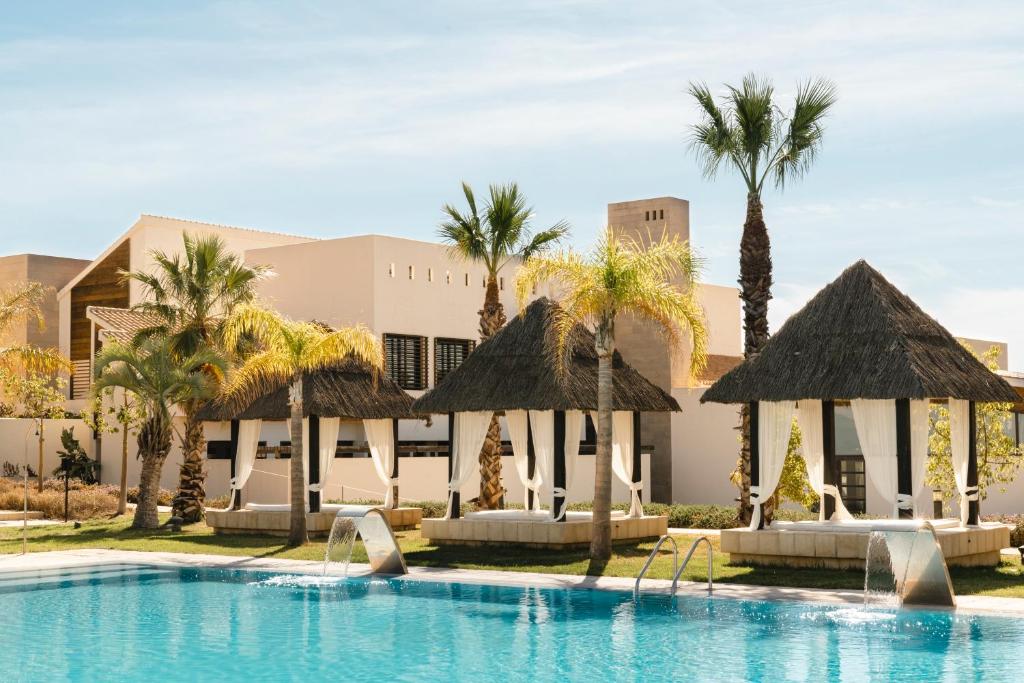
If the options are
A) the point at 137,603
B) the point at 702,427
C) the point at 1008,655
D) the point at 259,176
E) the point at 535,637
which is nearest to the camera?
the point at 1008,655

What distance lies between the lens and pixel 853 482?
99.6 feet

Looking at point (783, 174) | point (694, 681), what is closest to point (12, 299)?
point (783, 174)

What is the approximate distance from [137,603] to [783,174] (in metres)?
13.9

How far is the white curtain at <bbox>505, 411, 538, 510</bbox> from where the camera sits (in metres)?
24.4

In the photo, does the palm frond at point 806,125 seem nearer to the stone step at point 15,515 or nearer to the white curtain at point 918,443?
the white curtain at point 918,443

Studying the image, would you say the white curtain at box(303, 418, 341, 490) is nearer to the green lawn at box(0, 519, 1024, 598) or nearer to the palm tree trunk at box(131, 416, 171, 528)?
the green lawn at box(0, 519, 1024, 598)

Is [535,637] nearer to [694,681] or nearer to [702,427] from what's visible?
[694,681]

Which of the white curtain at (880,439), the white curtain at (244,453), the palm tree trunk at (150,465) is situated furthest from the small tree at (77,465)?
the white curtain at (880,439)

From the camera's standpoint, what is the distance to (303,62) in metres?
19.8

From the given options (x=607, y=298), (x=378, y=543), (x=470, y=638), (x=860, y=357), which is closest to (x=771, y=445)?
(x=860, y=357)

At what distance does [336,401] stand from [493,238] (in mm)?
4913

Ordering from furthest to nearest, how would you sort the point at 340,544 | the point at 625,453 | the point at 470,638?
the point at 625,453, the point at 340,544, the point at 470,638

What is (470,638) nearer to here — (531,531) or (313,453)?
(531,531)

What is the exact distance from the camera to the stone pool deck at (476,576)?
640 inches
